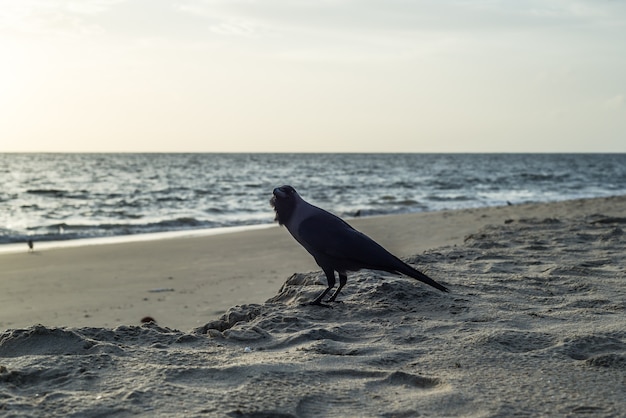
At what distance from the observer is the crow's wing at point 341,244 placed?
13.8ft

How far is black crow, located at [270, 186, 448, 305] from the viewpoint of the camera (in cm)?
420

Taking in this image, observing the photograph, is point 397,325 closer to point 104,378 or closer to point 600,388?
point 600,388

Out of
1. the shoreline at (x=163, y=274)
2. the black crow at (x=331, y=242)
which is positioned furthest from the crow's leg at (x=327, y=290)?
the shoreline at (x=163, y=274)

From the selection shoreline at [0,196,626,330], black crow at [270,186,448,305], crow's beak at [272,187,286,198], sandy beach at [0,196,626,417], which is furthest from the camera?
shoreline at [0,196,626,330]

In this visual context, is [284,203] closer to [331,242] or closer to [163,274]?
[331,242]

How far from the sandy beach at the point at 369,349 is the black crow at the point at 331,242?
0.27 m

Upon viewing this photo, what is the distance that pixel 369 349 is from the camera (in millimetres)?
3268

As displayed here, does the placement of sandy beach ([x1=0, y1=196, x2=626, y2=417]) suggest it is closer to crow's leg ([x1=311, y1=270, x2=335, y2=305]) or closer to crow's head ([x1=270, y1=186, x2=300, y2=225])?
crow's leg ([x1=311, y1=270, x2=335, y2=305])

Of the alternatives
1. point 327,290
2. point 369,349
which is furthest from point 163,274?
point 369,349

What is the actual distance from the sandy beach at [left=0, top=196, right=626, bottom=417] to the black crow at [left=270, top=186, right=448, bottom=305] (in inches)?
10.4

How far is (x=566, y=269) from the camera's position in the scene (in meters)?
5.33

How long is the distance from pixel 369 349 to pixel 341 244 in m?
1.13

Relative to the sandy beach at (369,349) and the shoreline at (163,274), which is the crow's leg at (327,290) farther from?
the shoreline at (163,274)

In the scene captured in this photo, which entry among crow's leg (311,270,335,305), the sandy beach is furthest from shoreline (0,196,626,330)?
crow's leg (311,270,335,305)
